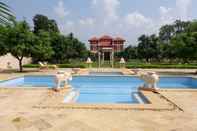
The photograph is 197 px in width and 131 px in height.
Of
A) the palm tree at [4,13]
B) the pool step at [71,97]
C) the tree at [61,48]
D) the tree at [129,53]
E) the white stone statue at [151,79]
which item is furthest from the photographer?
the tree at [129,53]

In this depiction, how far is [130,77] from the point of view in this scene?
1642 cm

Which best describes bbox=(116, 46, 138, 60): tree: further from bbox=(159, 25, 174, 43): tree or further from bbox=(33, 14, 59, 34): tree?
bbox=(33, 14, 59, 34): tree

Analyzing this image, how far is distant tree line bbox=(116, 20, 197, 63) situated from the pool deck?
1242cm

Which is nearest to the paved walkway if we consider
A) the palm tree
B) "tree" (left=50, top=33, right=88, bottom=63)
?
the palm tree

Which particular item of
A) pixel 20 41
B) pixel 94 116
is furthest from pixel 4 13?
pixel 20 41

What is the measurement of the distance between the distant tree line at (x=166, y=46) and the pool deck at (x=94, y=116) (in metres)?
12.4

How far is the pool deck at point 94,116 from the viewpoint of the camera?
4.93m

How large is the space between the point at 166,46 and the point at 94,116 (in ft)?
83.3

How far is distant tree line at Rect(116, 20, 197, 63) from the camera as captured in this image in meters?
19.5

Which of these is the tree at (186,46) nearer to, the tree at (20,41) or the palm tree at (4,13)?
the tree at (20,41)

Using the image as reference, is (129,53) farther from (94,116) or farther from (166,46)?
(94,116)

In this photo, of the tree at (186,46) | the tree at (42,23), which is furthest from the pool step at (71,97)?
the tree at (42,23)

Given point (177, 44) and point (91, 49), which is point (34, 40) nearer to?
point (177, 44)

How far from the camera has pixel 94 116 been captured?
5.79 metres
